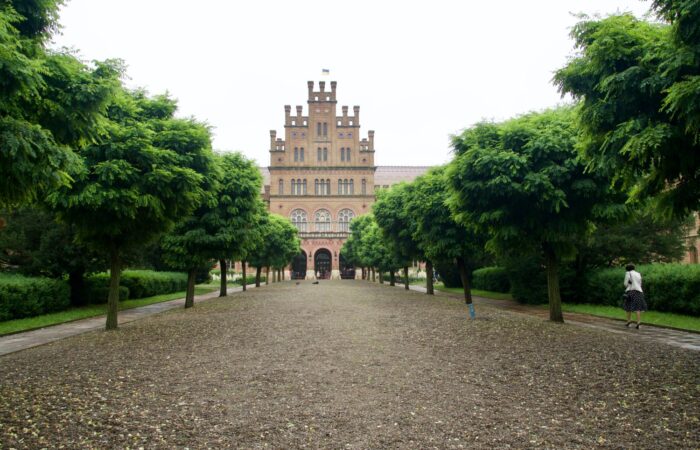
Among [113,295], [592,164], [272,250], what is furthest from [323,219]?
[592,164]

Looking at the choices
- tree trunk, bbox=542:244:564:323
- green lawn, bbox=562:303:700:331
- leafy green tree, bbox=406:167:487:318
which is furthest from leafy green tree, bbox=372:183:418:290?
tree trunk, bbox=542:244:564:323

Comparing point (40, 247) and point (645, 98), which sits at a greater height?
point (645, 98)

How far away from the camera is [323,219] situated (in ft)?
267

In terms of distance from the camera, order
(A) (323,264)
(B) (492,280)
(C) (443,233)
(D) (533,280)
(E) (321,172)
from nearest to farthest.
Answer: (C) (443,233) → (D) (533,280) → (B) (492,280) → (E) (321,172) → (A) (323,264)

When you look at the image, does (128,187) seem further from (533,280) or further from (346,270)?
(346,270)

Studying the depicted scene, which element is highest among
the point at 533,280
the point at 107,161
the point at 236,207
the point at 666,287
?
the point at 236,207

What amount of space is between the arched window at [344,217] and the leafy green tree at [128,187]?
6547 cm

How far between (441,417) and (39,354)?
9458 mm

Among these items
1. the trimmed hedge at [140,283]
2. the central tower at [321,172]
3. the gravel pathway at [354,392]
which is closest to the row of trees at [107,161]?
the trimmed hedge at [140,283]

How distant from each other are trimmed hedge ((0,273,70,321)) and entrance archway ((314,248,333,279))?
208ft

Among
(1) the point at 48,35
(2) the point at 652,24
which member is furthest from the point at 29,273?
(2) the point at 652,24

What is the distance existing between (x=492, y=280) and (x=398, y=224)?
25.4 feet

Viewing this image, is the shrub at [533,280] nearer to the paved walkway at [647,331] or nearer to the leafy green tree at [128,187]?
the paved walkway at [647,331]

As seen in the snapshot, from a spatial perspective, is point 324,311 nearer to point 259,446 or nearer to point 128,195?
point 128,195
